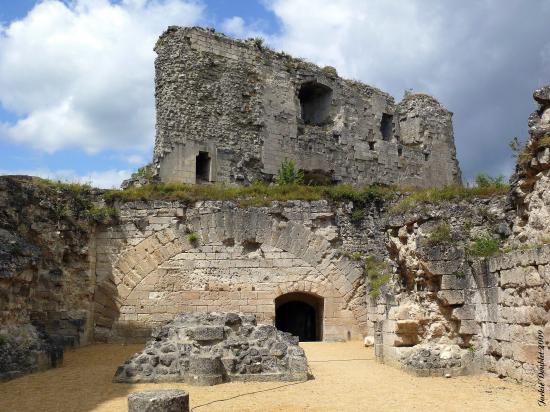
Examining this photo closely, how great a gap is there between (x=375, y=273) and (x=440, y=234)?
5154 millimetres

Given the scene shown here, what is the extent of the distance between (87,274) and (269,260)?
4819 millimetres

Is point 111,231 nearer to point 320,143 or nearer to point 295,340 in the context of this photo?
point 295,340

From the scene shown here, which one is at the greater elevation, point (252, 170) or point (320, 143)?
point (320, 143)

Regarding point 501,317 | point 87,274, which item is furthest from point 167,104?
point 501,317

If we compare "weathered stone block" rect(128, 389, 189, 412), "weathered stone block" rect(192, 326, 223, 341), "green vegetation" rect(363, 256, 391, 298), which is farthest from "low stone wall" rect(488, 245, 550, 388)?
"green vegetation" rect(363, 256, 391, 298)

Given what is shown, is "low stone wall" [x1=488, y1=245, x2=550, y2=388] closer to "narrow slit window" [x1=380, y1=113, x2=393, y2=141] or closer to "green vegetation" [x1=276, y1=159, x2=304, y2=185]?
"green vegetation" [x1=276, y1=159, x2=304, y2=185]

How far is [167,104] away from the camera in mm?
20266

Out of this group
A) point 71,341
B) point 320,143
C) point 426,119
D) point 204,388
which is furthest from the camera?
point 426,119

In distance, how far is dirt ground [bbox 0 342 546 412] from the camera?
24.3 feet

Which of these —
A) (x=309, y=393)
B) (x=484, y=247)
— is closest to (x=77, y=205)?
(x=309, y=393)

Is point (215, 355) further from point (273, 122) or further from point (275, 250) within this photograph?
point (273, 122)

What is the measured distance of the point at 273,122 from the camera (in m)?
22.3

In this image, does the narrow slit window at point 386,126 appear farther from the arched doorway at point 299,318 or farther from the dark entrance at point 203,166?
the arched doorway at point 299,318

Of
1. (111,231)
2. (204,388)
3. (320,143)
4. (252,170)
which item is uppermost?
(320,143)
